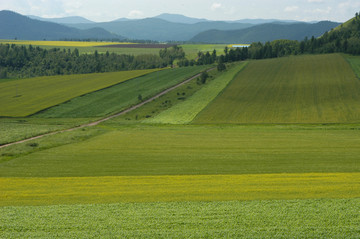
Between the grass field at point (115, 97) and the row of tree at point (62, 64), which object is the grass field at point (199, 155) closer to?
the grass field at point (115, 97)

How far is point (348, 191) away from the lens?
25.2 m

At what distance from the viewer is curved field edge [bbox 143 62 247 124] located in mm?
64338

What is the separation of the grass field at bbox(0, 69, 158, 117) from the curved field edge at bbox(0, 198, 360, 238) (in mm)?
56384

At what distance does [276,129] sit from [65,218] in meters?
38.3

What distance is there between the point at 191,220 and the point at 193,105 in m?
57.6

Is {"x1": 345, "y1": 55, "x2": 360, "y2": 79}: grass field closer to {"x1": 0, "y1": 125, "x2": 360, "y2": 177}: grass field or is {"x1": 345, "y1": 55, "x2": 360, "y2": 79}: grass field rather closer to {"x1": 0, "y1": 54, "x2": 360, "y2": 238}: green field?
{"x1": 0, "y1": 54, "x2": 360, "y2": 238}: green field

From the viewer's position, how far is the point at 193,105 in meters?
76.9

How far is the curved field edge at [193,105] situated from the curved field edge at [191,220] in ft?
132

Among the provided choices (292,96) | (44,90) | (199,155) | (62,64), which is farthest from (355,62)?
(62,64)

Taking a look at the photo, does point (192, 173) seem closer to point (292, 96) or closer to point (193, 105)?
point (193, 105)

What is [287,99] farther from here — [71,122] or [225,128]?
[71,122]

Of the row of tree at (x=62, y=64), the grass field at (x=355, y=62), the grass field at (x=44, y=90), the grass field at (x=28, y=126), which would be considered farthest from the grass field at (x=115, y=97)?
the row of tree at (x=62, y=64)

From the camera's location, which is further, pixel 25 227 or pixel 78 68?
pixel 78 68

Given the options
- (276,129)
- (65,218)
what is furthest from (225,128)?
(65,218)
